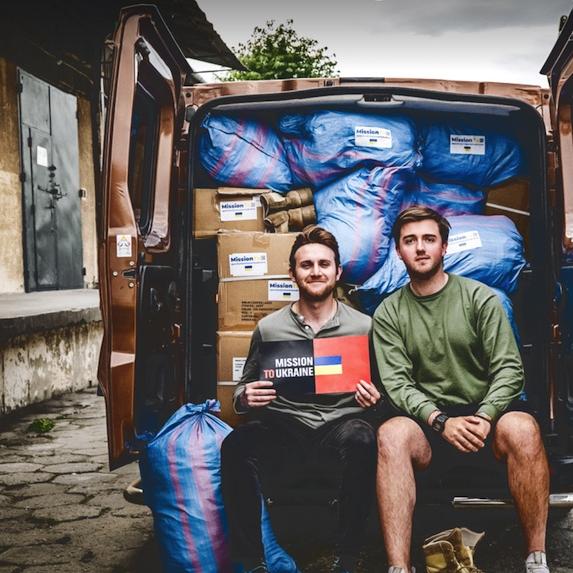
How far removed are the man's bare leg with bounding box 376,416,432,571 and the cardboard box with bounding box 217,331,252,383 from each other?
0.75 metres

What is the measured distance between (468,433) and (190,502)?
40.4 inches

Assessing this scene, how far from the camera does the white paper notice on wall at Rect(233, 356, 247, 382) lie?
3379mm

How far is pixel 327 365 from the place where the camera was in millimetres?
3012

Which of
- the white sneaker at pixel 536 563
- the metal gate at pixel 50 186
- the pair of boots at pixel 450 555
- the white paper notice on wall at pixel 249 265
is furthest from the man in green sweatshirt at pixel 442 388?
the metal gate at pixel 50 186

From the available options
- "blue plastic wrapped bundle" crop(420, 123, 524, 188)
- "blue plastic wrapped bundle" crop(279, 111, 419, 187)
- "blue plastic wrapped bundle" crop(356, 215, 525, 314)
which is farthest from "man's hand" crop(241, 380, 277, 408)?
"blue plastic wrapped bundle" crop(420, 123, 524, 188)

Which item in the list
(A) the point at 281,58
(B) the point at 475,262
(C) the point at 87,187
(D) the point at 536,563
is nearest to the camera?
(D) the point at 536,563

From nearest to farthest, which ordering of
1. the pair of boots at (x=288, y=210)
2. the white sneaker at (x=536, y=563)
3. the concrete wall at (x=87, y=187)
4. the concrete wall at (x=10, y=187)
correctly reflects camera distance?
1. the white sneaker at (x=536, y=563)
2. the pair of boots at (x=288, y=210)
3. the concrete wall at (x=10, y=187)
4. the concrete wall at (x=87, y=187)

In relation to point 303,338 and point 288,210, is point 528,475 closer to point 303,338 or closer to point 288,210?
point 303,338

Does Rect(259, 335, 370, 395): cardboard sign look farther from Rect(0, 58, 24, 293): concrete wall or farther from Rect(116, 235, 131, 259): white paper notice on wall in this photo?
Rect(0, 58, 24, 293): concrete wall

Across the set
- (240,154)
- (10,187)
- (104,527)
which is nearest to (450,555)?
(104,527)

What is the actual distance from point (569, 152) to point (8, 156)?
6818 mm

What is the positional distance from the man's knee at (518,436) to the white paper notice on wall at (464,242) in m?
0.83

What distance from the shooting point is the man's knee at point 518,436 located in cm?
279

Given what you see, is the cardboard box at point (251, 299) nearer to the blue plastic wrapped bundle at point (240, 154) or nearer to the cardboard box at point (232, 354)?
the cardboard box at point (232, 354)
